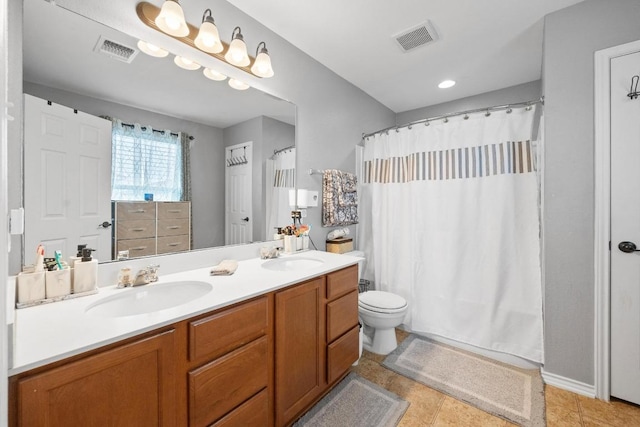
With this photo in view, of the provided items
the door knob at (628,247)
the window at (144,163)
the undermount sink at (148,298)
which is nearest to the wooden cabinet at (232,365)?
the undermount sink at (148,298)

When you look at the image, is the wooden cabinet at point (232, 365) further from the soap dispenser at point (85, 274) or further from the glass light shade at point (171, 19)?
the glass light shade at point (171, 19)

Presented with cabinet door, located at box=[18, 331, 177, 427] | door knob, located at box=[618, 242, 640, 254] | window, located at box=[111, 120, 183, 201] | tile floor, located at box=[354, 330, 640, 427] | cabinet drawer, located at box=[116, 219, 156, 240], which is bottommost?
tile floor, located at box=[354, 330, 640, 427]

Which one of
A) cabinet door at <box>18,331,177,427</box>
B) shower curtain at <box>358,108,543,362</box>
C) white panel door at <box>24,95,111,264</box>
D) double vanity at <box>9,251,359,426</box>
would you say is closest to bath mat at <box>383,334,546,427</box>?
shower curtain at <box>358,108,543,362</box>

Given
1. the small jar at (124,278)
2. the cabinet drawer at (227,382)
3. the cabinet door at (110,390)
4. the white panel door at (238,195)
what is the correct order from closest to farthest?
the cabinet door at (110,390)
the cabinet drawer at (227,382)
the small jar at (124,278)
the white panel door at (238,195)

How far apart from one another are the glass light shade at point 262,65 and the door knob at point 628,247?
2337 mm

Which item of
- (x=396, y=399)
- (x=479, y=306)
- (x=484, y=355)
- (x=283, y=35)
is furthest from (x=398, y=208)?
(x=283, y=35)

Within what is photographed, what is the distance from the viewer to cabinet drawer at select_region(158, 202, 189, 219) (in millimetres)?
1397

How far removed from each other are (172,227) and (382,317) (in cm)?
158

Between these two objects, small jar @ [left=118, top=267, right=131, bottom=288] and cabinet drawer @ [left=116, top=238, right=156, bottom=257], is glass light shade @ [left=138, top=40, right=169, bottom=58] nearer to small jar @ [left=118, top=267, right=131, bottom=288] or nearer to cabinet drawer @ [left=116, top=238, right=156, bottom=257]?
cabinet drawer @ [left=116, top=238, right=156, bottom=257]

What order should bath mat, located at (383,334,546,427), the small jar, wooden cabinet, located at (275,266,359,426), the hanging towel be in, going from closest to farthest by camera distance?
the small jar < wooden cabinet, located at (275,266,359,426) < bath mat, located at (383,334,546,427) < the hanging towel

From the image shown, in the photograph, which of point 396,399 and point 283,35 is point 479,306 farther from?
→ point 283,35

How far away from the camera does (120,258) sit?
1254 millimetres

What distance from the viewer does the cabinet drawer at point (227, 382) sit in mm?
939

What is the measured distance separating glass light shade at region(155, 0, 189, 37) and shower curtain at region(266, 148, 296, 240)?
87 centimetres
